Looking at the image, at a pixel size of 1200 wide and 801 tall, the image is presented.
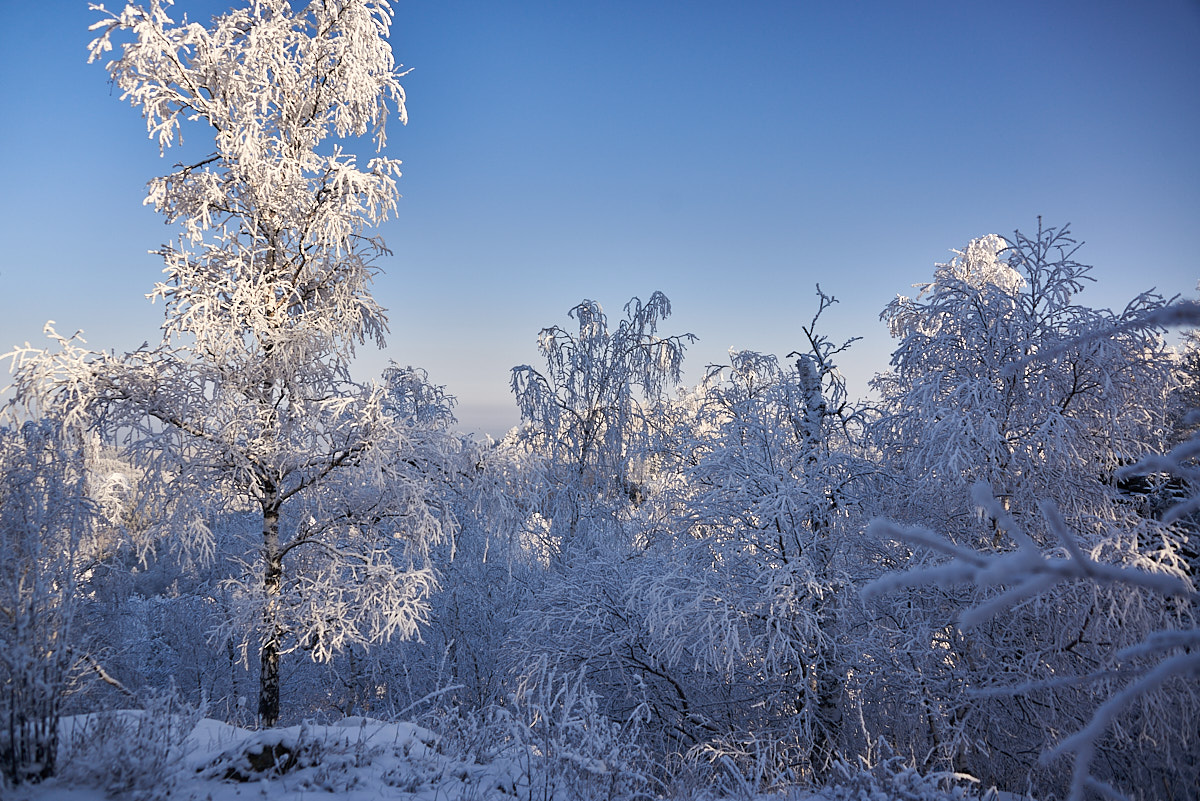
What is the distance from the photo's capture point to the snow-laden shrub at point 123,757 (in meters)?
3.28

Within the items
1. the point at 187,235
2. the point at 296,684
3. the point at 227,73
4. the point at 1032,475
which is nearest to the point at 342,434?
the point at 187,235

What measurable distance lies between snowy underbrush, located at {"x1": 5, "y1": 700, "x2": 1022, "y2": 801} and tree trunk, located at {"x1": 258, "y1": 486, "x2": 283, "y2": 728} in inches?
88.0

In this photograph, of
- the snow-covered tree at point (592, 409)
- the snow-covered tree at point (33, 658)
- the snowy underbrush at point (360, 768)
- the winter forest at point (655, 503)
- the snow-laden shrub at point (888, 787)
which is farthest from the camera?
the snow-covered tree at point (592, 409)

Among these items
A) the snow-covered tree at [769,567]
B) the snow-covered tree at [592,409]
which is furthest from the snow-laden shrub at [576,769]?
the snow-covered tree at [592,409]

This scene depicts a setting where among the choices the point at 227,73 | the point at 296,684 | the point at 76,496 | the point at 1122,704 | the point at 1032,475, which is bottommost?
the point at 296,684

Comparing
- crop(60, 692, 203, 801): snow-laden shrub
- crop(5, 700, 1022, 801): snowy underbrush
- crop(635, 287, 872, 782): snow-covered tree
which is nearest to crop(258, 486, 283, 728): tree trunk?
crop(5, 700, 1022, 801): snowy underbrush

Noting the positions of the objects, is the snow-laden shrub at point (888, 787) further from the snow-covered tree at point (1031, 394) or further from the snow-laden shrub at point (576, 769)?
the snow-covered tree at point (1031, 394)

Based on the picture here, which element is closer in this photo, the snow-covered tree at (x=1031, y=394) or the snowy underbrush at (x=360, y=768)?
the snowy underbrush at (x=360, y=768)

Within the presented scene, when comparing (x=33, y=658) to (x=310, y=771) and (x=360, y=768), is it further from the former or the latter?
(x=360, y=768)

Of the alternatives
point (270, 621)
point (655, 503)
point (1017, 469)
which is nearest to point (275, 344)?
point (270, 621)

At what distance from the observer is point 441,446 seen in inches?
299

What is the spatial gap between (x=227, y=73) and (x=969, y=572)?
915 centimetres

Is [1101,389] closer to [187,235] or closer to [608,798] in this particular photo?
[608,798]

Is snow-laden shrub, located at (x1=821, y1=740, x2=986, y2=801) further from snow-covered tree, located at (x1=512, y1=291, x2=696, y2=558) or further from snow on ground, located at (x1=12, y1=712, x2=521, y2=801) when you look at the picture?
snow-covered tree, located at (x1=512, y1=291, x2=696, y2=558)
